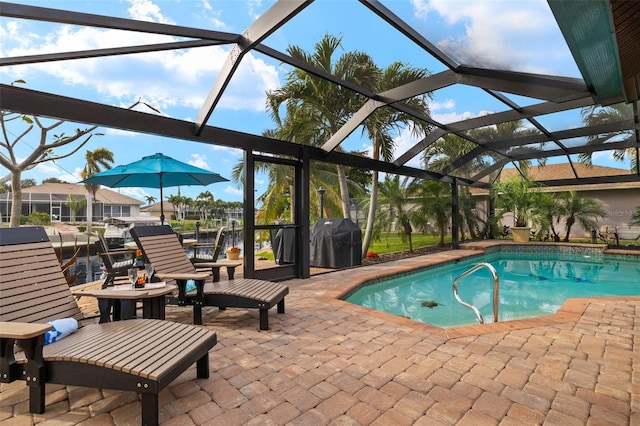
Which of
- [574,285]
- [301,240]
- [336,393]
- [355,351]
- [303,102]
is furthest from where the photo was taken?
[303,102]

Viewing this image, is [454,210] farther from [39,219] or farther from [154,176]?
[39,219]

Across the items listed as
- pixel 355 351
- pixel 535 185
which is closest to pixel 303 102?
pixel 355 351

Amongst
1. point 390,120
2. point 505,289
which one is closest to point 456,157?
point 390,120

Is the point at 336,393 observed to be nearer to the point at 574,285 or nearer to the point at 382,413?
the point at 382,413

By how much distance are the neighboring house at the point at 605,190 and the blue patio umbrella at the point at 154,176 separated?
15125 mm

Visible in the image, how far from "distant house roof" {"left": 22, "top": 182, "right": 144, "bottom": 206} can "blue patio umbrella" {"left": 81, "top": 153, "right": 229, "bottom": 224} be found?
110ft

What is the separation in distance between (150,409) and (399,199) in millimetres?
10472

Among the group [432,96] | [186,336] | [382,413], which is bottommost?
[382,413]

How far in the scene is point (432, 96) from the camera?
827cm

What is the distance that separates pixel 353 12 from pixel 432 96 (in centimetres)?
379

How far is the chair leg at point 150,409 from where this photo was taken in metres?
1.98

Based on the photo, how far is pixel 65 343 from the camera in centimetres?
231

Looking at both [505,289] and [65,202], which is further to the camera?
[65,202]

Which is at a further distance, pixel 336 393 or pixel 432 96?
Result: pixel 432 96
